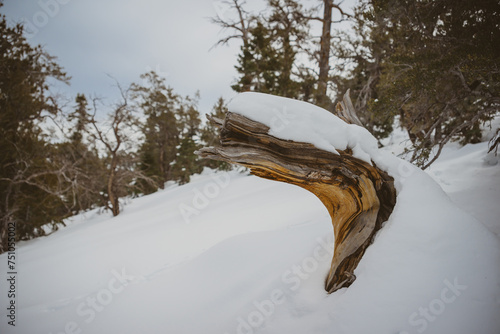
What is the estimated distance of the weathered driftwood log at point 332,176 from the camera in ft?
5.57

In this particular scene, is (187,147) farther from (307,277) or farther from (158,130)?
(307,277)

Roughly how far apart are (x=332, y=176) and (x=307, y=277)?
122cm

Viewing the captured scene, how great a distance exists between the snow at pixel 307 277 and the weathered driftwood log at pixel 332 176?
97mm

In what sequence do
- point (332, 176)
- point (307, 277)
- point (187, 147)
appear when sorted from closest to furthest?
point (332, 176) → point (307, 277) → point (187, 147)

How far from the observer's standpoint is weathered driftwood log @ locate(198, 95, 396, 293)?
5.57 feet

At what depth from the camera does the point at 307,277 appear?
7.29 ft

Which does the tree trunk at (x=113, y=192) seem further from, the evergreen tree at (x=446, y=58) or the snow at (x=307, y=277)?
the evergreen tree at (x=446, y=58)

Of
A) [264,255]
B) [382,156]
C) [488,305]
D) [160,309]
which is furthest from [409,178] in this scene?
[160,309]

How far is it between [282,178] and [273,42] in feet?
40.4

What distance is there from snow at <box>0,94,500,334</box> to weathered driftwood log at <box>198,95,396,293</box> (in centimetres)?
10

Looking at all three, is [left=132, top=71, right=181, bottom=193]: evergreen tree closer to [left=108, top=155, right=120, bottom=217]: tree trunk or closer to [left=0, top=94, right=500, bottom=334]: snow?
[left=108, top=155, right=120, bottom=217]: tree trunk

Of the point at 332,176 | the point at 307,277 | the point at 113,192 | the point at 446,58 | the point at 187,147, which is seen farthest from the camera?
the point at 187,147

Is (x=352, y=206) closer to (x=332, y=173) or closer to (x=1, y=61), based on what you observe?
(x=332, y=173)

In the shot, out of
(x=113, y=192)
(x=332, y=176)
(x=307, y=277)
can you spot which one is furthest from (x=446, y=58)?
(x=113, y=192)
